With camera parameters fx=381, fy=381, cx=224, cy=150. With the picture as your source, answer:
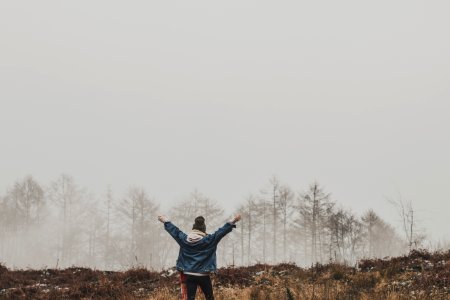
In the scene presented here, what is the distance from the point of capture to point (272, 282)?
38.9 feet

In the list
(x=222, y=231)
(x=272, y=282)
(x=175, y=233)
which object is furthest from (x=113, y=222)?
(x=222, y=231)

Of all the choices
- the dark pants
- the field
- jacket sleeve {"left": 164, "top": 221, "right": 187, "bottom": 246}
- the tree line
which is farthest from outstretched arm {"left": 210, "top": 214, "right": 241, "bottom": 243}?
the tree line

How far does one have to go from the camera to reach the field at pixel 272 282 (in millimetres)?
9156

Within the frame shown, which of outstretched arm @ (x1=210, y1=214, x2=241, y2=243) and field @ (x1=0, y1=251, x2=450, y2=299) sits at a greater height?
outstretched arm @ (x1=210, y1=214, x2=241, y2=243)

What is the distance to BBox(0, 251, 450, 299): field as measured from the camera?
30.0 feet

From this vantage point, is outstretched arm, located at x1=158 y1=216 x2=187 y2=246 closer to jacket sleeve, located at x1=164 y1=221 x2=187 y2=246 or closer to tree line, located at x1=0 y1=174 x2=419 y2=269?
jacket sleeve, located at x1=164 y1=221 x2=187 y2=246

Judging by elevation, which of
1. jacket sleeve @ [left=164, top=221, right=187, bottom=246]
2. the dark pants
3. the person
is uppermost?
jacket sleeve @ [left=164, top=221, right=187, bottom=246]

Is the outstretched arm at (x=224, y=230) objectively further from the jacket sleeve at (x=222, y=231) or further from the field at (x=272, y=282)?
the field at (x=272, y=282)

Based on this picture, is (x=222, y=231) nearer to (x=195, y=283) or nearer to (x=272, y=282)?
(x=195, y=283)

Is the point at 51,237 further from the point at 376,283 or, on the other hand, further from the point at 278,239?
the point at 376,283

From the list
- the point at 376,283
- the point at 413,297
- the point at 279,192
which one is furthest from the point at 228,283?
the point at 279,192

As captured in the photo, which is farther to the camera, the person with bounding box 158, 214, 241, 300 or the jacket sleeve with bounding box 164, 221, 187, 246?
the jacket sleeve with bounding box 164, 221, 187, 246

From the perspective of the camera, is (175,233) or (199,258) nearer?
(199,258)

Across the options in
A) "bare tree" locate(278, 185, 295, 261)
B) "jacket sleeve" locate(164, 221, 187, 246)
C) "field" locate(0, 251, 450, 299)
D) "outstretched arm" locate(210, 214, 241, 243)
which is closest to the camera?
"outstretched arm" locate(210, 214, 241, 243)
